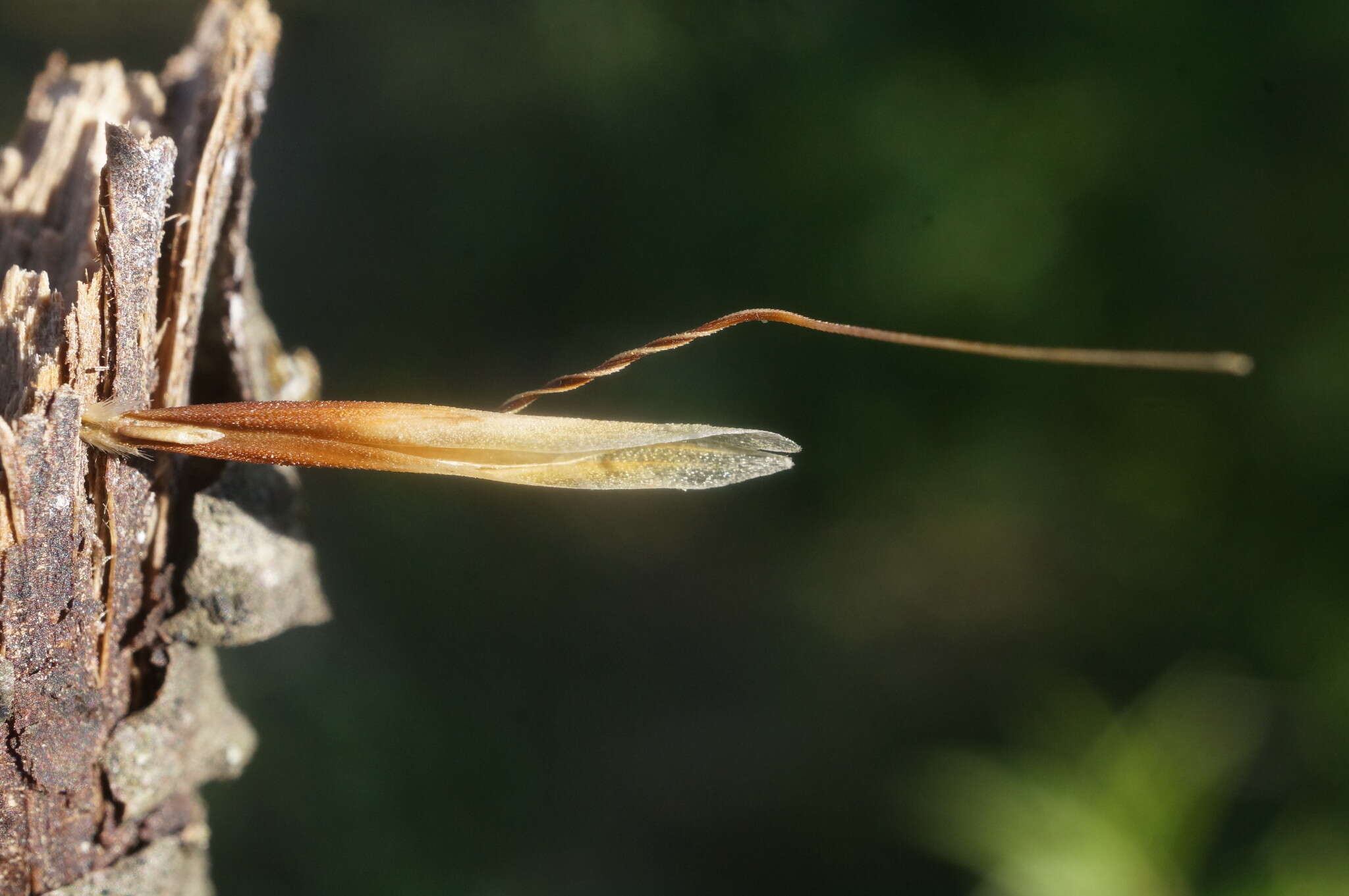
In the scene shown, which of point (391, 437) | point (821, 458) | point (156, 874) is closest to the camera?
point (391, 437)

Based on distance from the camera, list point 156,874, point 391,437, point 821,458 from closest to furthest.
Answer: point 391,437
point 156,874
point 821,458

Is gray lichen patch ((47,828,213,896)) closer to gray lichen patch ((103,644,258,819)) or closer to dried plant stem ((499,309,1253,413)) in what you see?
gray lichen patch ((103,644,258,819))

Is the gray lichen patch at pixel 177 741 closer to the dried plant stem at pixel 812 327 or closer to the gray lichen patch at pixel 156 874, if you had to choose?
the gray lichen patch at pixel 156 874

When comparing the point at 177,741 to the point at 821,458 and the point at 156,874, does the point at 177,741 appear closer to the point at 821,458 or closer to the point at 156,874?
the point at 156,874

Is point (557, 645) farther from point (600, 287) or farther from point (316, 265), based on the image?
point (316, 265)

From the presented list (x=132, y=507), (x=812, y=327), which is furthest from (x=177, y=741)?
(x=812, y=327)

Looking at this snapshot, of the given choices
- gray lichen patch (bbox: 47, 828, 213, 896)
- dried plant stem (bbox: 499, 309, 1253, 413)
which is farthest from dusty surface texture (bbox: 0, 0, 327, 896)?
dried plant stem (bbox: 499, 309, 1253, 413)

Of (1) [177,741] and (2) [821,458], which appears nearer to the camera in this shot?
(1) [177,741]

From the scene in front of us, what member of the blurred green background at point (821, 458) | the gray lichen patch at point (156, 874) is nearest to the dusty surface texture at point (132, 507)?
the gray lichen patch at point (156, 874)
